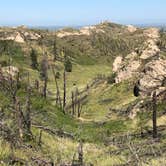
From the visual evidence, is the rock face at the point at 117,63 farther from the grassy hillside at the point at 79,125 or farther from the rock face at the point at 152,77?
the rock face at the point at 152,77

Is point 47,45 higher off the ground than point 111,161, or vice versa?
point 111,161

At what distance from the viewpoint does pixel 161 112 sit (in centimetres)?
6219

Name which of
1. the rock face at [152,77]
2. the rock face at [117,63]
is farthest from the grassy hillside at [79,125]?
the rock face at [117,63]

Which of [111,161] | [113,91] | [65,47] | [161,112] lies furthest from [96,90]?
[65,47]

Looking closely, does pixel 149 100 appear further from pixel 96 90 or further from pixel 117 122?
pixel 96 90

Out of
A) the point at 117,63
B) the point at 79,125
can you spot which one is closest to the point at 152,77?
the point at 117,63

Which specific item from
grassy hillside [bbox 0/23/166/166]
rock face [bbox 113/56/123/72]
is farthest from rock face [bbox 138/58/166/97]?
rock face [bbox 113/56/123/72]

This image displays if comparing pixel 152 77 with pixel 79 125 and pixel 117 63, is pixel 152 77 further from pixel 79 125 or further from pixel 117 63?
pixel 79 125

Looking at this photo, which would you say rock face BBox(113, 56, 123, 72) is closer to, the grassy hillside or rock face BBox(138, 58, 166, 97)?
the grassy hillside

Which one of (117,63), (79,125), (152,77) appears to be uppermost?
(79,125)

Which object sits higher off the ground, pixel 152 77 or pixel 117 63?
pixel 152 77

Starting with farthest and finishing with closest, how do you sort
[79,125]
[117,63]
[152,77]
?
[117,63] < [152,77] < [79,125]

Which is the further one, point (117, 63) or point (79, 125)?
point (117, 63)

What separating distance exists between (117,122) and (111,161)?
51338 mm
